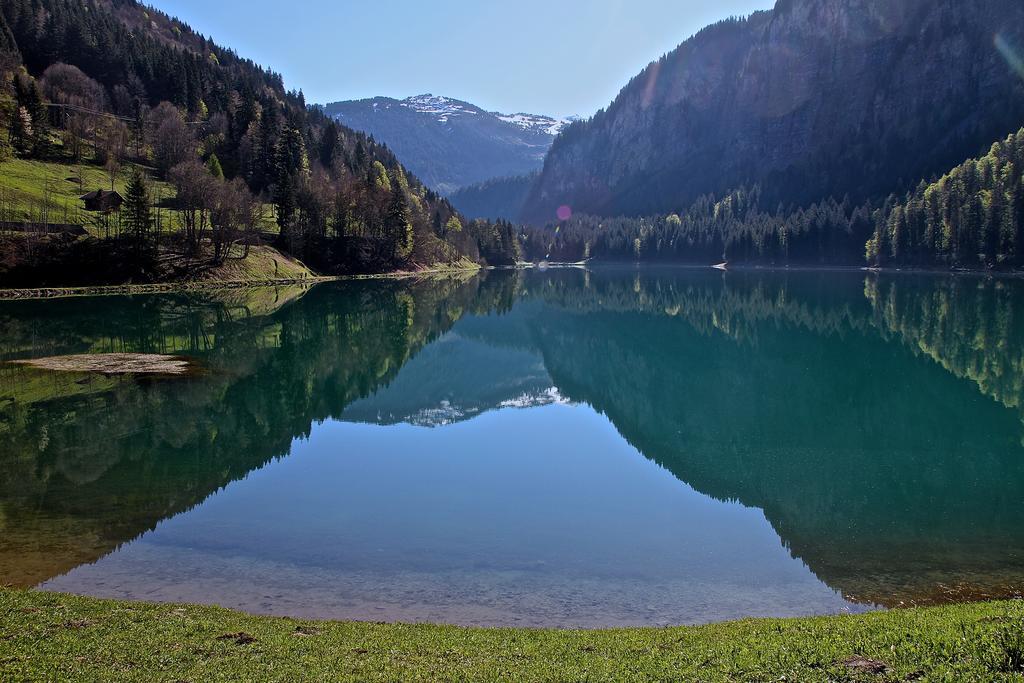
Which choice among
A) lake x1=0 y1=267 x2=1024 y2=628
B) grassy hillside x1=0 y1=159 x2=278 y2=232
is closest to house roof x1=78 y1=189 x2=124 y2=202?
grassy hillside x1=0 y1=159 x2=278 y2=232

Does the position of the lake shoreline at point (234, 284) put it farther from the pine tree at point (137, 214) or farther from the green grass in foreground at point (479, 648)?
the green grass in foreground at point (479, 648)

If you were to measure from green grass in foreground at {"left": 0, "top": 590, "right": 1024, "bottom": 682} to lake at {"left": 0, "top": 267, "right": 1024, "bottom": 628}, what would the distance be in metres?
2.44

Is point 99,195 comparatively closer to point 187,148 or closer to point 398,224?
point 187,148

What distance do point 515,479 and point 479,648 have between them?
13837 millimetres

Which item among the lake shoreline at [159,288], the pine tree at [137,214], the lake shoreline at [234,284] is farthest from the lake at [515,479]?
the pine tree at [137,214]

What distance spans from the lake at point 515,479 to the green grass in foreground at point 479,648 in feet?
7.99

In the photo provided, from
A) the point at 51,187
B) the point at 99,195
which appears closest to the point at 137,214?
the point at 99,195

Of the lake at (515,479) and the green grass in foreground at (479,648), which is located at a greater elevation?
the green grass in foreground at (479,648)

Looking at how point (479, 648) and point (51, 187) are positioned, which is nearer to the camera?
point (479, 648)

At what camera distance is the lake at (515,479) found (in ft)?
53.8

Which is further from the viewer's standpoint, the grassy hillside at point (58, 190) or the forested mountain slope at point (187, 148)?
the forested mountain slope at point (187, 148)

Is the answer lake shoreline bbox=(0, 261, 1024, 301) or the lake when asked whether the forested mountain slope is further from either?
the lake

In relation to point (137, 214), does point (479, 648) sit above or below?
below

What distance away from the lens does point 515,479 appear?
25.5 meters
